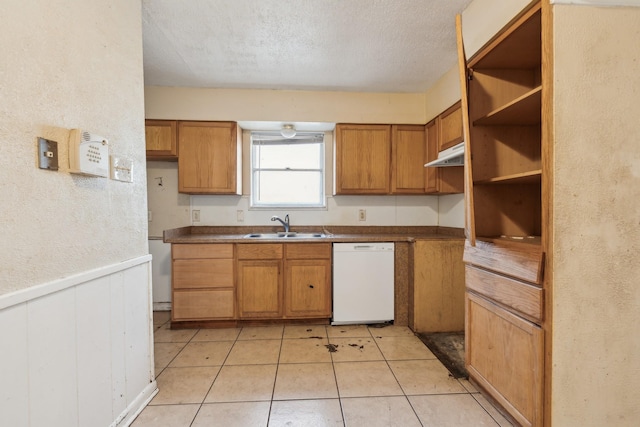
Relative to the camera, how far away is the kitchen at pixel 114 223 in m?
0.89

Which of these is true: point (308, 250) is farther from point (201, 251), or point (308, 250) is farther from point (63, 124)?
point (63, 124)

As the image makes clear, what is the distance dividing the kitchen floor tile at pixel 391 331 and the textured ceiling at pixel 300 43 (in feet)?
7.91

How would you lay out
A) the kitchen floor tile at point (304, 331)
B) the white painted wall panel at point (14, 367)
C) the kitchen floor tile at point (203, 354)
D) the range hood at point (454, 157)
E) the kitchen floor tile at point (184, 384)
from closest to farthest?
1. the white painted wall panel at point (14, 367)
2. the kitchen floor tile at point (184, 384)
3. the kitchen floor tile at point (203, 354)
4. the range hood at point (454, 157)
5. the kitchen floor tile at point (304, 331)

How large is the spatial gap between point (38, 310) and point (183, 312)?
5.52 ft

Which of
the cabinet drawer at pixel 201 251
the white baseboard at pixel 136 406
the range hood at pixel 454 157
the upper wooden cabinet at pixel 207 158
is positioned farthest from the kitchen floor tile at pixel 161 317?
the range hood at pixel 454 157

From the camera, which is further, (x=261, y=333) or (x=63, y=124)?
(x=261, y=333)

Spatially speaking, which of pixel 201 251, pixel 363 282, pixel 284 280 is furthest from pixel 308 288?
pixel 201 251

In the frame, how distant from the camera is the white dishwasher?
2.59 metres

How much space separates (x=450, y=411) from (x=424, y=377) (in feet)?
1.01

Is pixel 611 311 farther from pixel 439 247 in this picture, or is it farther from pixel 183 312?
pixel 183 312

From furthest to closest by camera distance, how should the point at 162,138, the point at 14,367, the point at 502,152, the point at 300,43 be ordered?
1. the point at 162,138
2. the point at 300,43
3. the point at 502,152
4. the point at 14,367

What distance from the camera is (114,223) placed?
51.8 inches

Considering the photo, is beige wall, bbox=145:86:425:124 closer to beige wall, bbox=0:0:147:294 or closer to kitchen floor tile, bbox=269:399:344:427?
beige wall, bbox=0:0:147:294

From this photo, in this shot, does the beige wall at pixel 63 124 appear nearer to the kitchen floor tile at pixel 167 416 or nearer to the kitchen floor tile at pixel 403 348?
the kitchen floor tile at pixel 167 416
